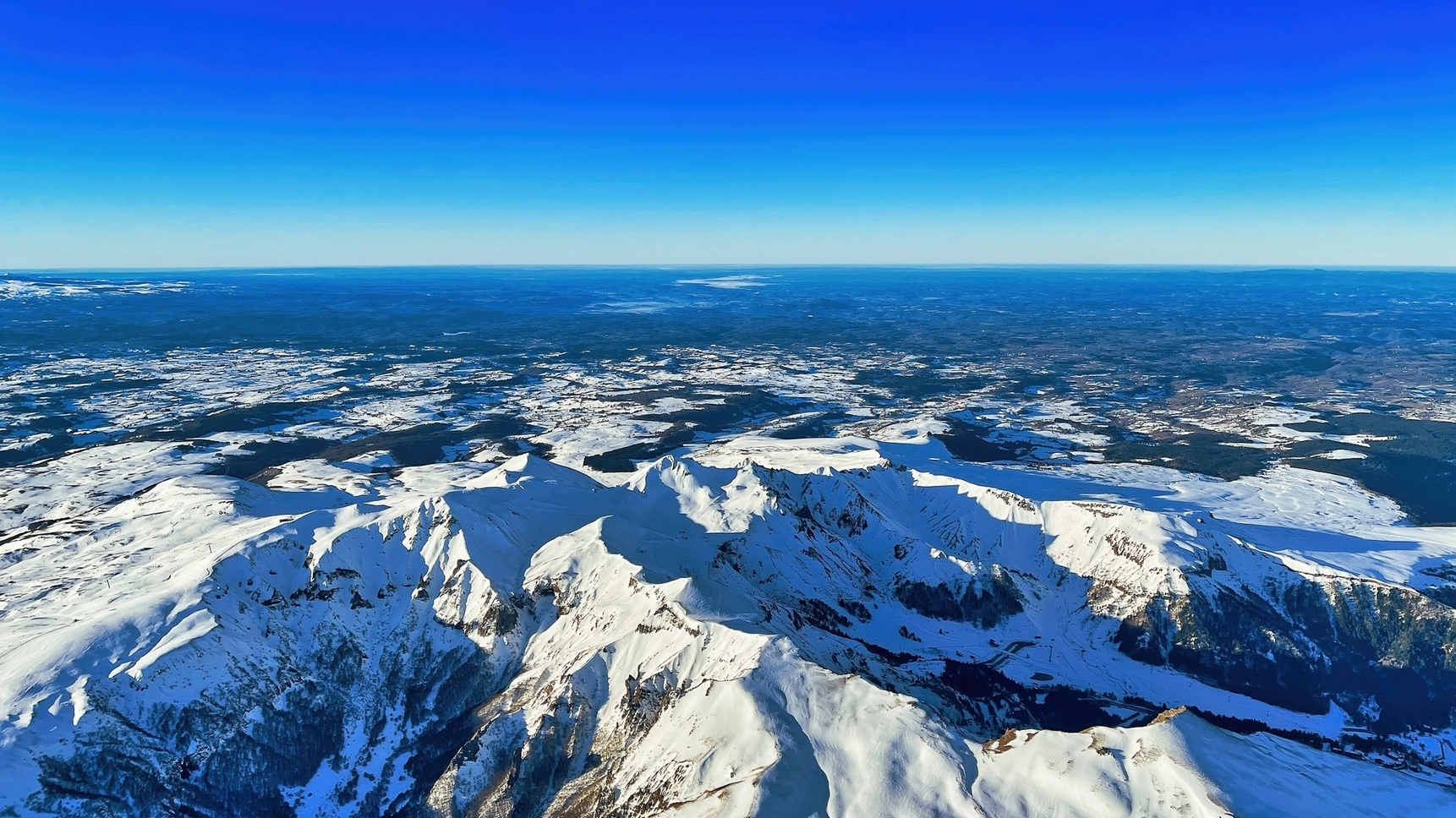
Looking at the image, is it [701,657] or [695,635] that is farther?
[695,635]

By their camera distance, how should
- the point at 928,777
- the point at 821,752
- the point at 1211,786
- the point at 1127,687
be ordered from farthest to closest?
the point at 1127,687, the point at 821,752, the point at 928,777, the point at 1211,786

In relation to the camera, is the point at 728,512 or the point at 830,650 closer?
the point at 830,650

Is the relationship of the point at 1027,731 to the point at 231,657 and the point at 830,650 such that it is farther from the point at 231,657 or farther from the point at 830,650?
the point at 231,657

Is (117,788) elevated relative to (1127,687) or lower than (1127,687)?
elevated

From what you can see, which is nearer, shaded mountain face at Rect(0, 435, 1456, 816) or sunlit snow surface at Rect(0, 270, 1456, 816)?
sunlit snow surface at Rect(0, 270, 1456, 816)

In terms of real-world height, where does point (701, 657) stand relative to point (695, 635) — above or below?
below

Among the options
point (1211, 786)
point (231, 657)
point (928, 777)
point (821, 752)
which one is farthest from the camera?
point (231, 657)

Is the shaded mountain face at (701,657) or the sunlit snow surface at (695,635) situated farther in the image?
the shaded mountain face at (701,657)

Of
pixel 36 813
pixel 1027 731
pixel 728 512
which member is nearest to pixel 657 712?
pixel 1027 731
